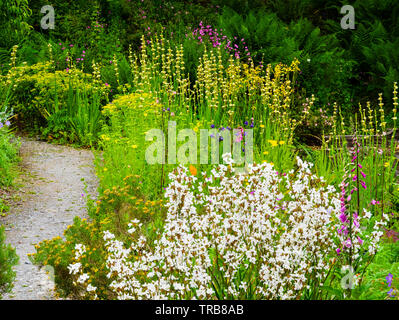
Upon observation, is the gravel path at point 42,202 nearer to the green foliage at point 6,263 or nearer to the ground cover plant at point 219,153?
the ground cover plant at point 219,153

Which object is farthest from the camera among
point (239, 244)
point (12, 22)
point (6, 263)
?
point (12, 22)

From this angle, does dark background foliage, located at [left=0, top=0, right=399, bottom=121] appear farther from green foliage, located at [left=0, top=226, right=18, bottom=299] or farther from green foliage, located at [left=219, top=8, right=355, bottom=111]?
green foliage, located at [left=0, top=226, right=18, bottom=299]

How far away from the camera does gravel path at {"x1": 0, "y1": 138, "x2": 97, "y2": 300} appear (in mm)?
3814

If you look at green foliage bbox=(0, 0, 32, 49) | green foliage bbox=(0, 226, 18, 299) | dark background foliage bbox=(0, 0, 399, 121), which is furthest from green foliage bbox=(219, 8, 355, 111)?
green foliage bbox=(0, 226, 18, 299)

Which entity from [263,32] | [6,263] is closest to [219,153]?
[6,263]

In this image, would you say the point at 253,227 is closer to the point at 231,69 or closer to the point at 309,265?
the point at 309,265

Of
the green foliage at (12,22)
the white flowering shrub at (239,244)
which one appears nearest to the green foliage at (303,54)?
the green foliage at (12,22)

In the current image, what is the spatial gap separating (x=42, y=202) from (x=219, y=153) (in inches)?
78.0

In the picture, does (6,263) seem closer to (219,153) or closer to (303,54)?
(219,153)

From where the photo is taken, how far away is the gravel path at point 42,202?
3.81 meters

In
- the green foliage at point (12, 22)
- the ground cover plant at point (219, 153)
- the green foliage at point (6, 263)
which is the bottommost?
the green foliage at point (6, 263)

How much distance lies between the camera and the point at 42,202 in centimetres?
534

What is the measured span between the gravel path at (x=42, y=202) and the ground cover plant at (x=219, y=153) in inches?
7.4
